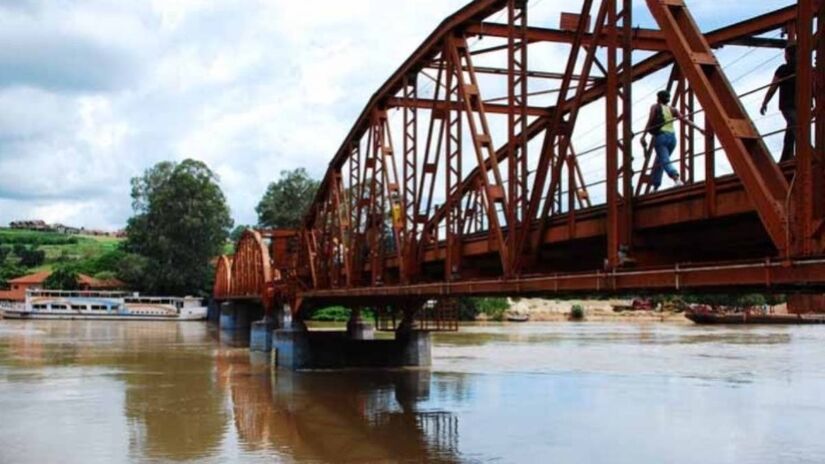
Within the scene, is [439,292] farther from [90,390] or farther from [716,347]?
[716,347]

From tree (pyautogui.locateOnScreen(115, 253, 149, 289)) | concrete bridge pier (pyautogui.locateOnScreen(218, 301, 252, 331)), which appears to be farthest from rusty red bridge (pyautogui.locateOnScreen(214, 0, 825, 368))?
tree (pyautogui.locateOnScreen(115, 253, 149, 289))

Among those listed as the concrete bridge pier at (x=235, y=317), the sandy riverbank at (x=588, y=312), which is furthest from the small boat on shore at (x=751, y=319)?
the concrete bridge pier at (x=235, y=317)

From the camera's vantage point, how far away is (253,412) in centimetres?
3094

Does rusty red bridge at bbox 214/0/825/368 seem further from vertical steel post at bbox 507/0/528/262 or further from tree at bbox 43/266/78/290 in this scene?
tree at bbox 43/266/78/290

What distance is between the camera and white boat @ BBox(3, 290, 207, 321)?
116125 millimetres

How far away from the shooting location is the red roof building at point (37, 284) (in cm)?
13425

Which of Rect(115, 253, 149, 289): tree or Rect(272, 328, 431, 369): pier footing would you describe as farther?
Rect(115, 253, 149, 289): tree

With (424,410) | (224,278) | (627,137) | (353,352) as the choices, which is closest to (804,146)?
(627,137)

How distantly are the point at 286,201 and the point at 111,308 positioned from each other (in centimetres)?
3634

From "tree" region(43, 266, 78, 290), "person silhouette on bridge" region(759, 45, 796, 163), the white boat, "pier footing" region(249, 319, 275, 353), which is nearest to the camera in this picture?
"person silhouette on bridge" region(759, 45, 796, 163)

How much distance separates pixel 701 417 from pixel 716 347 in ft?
127

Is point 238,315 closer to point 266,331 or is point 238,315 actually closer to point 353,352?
point 266,331

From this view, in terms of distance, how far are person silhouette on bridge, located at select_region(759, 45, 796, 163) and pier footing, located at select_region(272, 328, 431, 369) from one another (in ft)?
110

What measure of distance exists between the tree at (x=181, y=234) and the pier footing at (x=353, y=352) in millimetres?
82392
